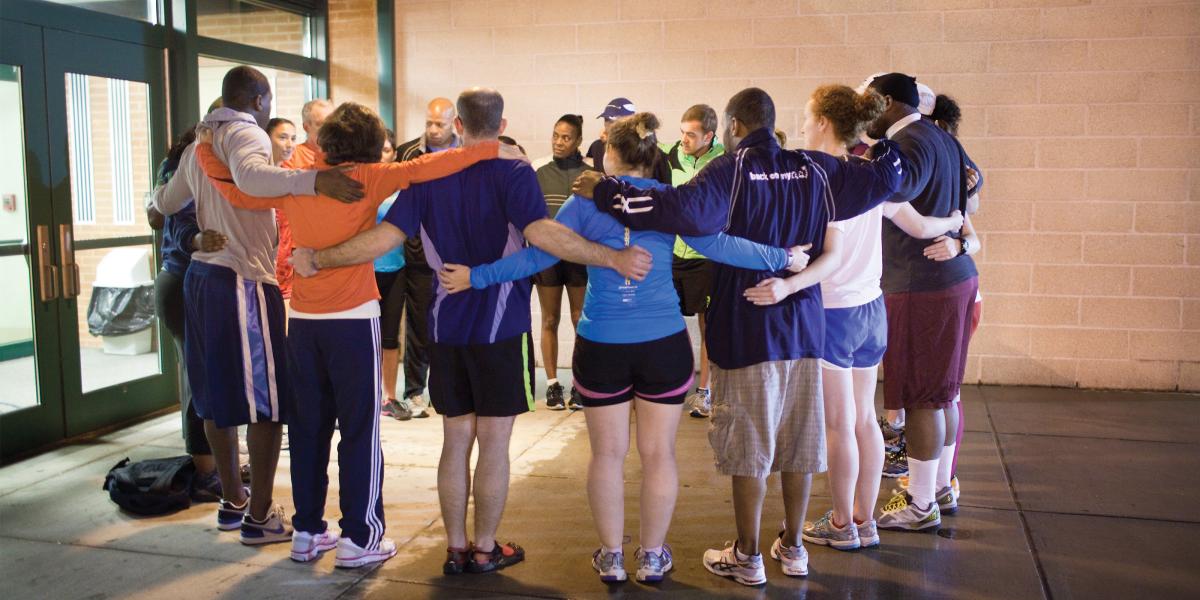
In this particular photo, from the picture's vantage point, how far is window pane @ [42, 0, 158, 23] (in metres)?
5.07

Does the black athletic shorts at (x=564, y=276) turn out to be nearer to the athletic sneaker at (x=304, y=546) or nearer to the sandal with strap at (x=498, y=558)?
the sandal with strap at (x=498, y=558)

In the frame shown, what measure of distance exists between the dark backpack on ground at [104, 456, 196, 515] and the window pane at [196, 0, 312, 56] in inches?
112

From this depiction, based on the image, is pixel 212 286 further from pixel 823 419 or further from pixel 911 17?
pixel 911 17

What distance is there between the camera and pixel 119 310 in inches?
219

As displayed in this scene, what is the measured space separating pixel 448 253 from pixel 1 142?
116 inches

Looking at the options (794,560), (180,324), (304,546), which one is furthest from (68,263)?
(794,560)

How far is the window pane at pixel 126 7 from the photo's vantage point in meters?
5.07

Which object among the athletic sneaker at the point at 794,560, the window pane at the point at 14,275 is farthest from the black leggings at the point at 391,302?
the athletic sneaker at the point at 794,560

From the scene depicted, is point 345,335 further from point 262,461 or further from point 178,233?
point 178,233

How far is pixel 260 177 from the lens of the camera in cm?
330

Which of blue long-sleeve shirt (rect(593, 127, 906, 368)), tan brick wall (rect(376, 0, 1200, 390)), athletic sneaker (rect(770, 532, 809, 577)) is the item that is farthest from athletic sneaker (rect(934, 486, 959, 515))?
tan brick wall (rect(376, 0, 1200, 390))

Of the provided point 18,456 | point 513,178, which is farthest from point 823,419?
point 18,456

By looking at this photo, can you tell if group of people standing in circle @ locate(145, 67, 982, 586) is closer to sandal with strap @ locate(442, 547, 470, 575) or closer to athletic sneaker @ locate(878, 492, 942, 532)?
sandal with strap @ locate(442, 547, 470, 575)

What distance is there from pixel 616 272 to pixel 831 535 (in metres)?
1.39
